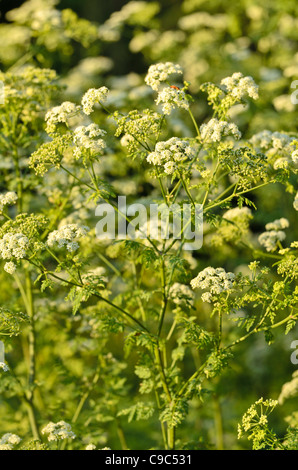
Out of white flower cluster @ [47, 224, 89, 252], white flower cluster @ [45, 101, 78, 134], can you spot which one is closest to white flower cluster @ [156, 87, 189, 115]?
white flower cluster @ [45, 101, 78, 134]

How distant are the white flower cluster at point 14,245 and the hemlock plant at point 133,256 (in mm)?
11

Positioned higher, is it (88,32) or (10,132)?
(88,32)

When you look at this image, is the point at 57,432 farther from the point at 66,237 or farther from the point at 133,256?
the point at 133,256

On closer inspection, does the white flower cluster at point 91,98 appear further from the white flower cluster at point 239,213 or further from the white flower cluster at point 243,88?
the white flower cluster at point 239,213

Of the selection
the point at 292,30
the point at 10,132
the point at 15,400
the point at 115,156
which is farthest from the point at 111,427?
the point at 292,30

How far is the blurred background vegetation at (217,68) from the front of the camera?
711 cm

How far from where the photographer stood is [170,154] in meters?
4.00

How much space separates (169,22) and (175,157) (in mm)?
11684

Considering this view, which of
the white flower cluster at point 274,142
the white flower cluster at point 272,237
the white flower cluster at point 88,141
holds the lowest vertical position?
the white flower cluster at point 272,237

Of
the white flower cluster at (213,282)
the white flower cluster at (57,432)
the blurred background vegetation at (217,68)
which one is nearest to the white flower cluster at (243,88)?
the white flower cluster at (213,282)

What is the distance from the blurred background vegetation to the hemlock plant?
495 mm

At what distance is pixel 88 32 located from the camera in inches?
282

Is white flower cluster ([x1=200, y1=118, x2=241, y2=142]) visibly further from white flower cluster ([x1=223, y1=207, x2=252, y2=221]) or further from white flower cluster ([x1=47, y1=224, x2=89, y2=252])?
white flower cluster ([x1=47, y1=224, x2=89, y2=252])
